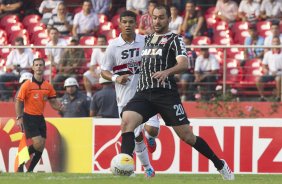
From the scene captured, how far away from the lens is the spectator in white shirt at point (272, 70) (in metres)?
19.1

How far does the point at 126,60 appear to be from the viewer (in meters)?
12.9

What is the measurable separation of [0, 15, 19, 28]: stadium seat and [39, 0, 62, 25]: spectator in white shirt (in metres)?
0.65

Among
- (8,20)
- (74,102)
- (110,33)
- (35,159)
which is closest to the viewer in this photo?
(35,159)

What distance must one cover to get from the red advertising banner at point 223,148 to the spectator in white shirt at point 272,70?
2.57 meters

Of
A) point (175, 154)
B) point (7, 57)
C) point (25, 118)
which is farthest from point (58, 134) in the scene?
point (7, 57)

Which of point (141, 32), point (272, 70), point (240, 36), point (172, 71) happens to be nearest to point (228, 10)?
point (240, 36)

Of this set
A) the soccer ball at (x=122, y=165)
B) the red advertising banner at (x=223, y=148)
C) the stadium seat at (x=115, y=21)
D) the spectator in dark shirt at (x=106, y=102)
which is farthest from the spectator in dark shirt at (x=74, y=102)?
the soccer ball at (x=122, y=165)

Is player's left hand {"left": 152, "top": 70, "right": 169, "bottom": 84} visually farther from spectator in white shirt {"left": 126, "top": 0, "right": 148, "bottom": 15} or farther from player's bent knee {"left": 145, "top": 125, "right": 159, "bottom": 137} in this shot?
spectator in white shirt {"left": 126, "top": 0, "right": 148, "bottom": 15}

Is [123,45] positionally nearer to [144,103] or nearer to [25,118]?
[144,103]

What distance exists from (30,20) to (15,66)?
11.5 feet

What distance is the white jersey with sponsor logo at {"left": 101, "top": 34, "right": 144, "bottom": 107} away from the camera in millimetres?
12930

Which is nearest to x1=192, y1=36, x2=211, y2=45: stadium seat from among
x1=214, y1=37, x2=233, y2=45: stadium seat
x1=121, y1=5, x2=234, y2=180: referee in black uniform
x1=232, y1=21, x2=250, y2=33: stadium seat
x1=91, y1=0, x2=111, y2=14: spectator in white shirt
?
x1=214, y1=37, x2=233, y2=45: stadium seat

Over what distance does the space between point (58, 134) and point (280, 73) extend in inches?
181

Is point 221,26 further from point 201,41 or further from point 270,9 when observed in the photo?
point 270,9
